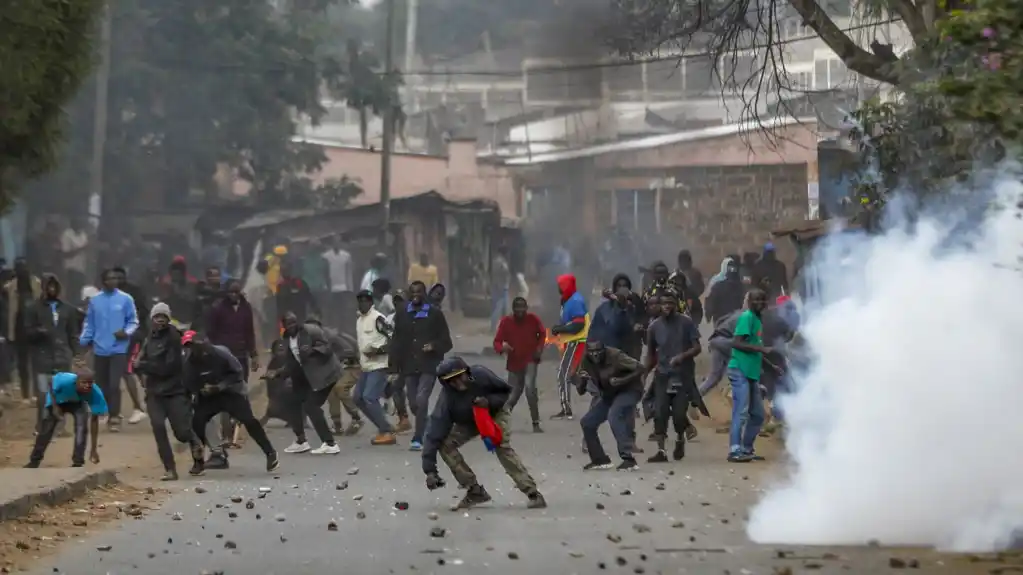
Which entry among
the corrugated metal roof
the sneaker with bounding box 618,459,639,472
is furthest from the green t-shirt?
the corrugated metal roof

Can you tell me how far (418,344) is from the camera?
1917cm

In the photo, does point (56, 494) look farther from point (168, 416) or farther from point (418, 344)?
point (418, 344)

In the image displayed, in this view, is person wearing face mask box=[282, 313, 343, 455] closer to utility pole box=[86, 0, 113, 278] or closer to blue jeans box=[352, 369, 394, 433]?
blue jeans box=[352, 369, 394, 433]

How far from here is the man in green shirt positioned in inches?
666

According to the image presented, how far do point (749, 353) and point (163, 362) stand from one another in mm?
5669

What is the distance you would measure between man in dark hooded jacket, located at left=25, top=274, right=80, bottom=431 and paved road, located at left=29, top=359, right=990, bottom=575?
395 cm

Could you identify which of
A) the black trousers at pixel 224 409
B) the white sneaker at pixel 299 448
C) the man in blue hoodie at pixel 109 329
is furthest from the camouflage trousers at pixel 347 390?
the black trousers at pixel 224 409

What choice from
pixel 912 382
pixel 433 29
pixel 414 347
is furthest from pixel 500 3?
pixel 912 382

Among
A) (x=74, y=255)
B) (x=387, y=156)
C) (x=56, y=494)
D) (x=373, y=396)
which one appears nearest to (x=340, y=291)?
(x=74, y=255)

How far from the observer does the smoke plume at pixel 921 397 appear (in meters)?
10.5

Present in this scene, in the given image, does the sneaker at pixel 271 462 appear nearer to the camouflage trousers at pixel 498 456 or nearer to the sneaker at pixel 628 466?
the sneaker at pixel 628 466

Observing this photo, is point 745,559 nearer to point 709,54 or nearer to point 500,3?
point 709,54

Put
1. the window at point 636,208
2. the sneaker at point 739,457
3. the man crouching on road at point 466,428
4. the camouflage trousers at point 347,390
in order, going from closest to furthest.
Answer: the man crouching on road at point 466,428 → the sneaker at point 739,457 → the camouflage trousers at point 347,390 → the window at point 636,208

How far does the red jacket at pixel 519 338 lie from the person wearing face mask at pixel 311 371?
2.60 metres
